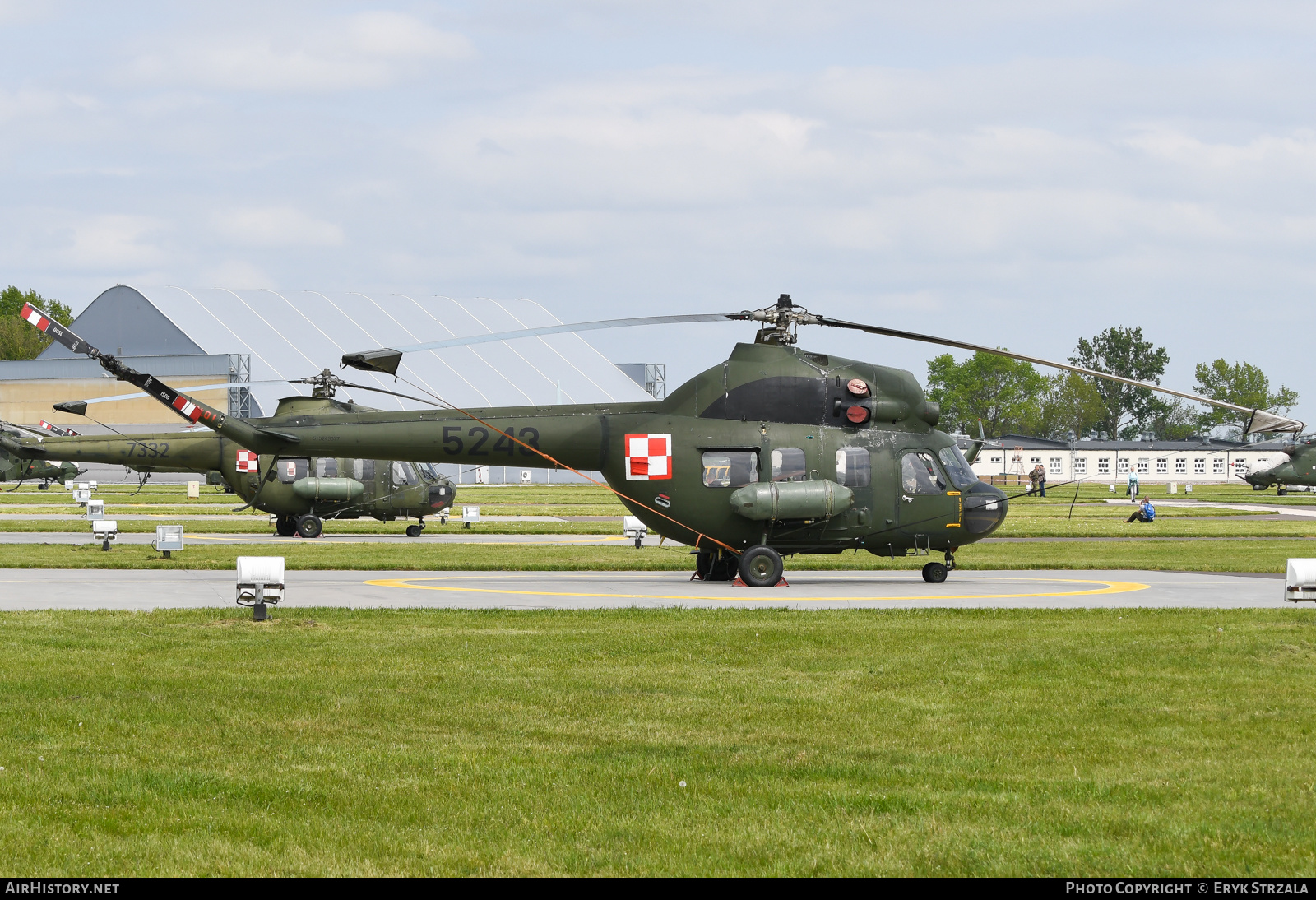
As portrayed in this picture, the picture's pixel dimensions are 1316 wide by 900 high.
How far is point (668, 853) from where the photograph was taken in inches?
278

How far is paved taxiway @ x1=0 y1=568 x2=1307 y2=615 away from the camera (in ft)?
65.6

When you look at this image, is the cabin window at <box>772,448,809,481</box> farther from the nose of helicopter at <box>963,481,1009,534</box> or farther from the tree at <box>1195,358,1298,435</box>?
the tree at <box>1195,358,1298,435</box>

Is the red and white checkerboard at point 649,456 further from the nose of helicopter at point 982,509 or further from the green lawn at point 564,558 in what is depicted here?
the nose of helicopter at point 982,509

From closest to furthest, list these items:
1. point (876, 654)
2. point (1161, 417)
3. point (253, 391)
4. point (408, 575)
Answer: point (876, 654) → point (408, 575) → point (253, 391) → point (1161, 417)

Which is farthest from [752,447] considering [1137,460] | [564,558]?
[1137,460]

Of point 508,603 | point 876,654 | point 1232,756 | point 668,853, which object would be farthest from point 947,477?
point 668,853

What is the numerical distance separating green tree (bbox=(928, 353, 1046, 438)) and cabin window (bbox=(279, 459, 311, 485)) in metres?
135

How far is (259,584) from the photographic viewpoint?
1692 centimetres

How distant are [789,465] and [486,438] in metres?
5.44

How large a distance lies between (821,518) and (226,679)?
12.8 metres

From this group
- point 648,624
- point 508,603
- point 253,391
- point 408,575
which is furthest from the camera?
point 253,391

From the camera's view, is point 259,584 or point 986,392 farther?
point 986,392

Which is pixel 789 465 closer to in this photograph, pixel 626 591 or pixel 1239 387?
pixel 626 591

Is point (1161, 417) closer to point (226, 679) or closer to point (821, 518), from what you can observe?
point (821, 518)
